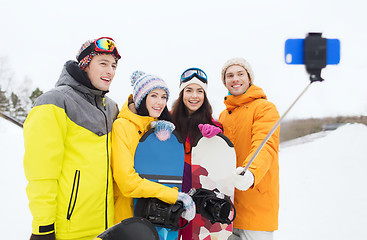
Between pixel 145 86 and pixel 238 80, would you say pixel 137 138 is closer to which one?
pixel 145 86

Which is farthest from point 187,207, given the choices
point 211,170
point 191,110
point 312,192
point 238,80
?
point 312,192

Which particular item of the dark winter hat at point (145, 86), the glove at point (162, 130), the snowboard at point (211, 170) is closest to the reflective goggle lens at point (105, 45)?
the dark winter hat at point (145, 86)

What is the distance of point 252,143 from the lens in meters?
2.23

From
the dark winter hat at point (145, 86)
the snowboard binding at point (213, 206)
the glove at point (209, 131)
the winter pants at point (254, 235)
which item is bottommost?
the winter pants at point (254, 235)

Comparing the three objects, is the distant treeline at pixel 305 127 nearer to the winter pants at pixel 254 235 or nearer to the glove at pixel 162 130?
the winter pants at pixel 254 235

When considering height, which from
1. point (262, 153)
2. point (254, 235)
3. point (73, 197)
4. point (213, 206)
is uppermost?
point (262, 153)

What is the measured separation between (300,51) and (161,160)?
1553 mm

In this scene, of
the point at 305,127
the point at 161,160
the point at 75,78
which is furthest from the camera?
the point at 305,127

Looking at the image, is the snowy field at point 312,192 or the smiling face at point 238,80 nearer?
the smiling face at point 238,80

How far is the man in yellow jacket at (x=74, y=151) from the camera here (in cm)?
155

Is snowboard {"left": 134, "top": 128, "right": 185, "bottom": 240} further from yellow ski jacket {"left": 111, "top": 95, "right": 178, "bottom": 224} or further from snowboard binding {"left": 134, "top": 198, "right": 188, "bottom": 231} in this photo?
snowboard binding {"left": 134, "top": 198, "right": 188, "bottom": 231}

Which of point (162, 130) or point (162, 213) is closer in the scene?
point (162, 213)

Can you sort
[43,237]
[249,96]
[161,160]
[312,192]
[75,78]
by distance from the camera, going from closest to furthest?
[43,237]
[75,78]
[161,160]
[249,96]
[312,192]

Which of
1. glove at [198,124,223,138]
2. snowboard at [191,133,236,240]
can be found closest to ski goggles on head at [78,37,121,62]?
glove at [198,124,223,138]
